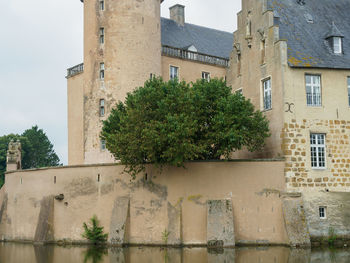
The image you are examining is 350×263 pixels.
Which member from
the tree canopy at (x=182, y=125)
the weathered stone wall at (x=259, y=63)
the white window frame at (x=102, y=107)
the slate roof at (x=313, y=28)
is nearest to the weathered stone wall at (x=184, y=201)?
the tree canopy at (x=182, y=125)

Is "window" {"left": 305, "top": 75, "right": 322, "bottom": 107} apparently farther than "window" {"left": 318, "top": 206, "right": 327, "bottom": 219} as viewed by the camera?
Yes

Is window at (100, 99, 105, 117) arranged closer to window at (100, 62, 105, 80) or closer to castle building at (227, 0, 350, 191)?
window at (100, 62, 105, 80)

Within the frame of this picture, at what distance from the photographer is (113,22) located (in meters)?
42.8

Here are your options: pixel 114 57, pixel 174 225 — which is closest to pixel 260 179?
pixel 174 225

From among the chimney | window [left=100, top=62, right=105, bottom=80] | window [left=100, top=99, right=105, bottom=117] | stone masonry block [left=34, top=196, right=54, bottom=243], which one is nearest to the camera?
stone masonry block [left=34, top=196, right=54, bottom=243]

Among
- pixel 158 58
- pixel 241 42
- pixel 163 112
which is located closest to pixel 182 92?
pixel 163 112

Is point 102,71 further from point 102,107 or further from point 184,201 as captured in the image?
point 184,201

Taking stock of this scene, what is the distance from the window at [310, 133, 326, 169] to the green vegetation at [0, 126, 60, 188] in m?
49.6

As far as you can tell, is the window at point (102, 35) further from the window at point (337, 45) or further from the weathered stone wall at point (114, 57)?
the window at point (337, 45)

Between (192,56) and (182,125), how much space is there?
20.7 meters

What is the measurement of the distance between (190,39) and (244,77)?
15.8m

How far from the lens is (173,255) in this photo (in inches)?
1073

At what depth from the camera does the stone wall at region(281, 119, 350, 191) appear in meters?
32.3

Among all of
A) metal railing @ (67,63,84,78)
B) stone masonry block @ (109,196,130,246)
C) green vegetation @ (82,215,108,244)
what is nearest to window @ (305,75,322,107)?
stone masonry block @ (109,196,130,246)
